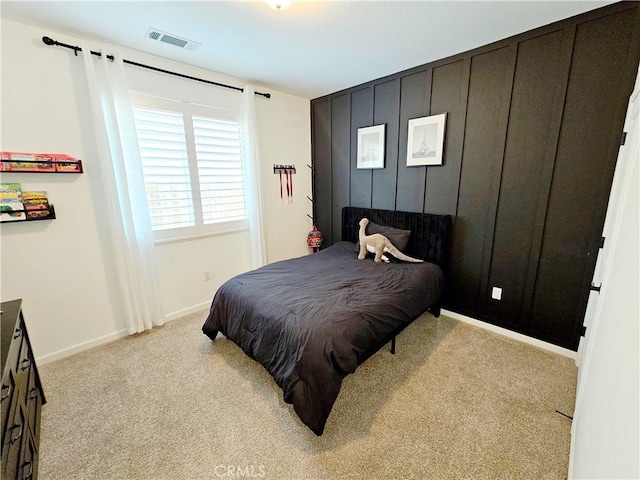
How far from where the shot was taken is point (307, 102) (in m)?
3.86

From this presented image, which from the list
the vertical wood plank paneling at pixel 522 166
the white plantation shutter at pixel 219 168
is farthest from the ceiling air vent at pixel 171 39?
the vertical wood plank paneling at pixel 522 166

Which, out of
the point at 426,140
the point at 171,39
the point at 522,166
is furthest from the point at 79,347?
the point at 522,166

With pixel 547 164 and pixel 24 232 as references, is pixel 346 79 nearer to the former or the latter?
pixel 547 164

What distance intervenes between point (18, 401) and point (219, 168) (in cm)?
243

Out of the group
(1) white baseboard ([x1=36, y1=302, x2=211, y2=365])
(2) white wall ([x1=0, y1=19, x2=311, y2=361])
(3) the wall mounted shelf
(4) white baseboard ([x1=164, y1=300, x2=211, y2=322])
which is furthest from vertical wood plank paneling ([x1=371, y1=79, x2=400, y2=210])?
(3) the wall mounted shelf

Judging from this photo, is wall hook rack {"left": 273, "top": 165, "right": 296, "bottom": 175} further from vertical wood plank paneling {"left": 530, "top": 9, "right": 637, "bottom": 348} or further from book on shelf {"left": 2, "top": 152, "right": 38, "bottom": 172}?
vertical wood plank paneling {"left": 530, "top": 9, "right": 637, "bottom": 348}

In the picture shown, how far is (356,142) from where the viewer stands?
3.43 meters

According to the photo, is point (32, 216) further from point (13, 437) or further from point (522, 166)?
point (522, 166)

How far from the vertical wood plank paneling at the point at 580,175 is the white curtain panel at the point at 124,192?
11.5 feet

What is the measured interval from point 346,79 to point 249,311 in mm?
2723

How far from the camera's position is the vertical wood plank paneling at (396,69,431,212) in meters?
2.79

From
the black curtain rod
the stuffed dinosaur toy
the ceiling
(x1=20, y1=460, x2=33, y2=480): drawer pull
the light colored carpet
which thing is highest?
the ceiling

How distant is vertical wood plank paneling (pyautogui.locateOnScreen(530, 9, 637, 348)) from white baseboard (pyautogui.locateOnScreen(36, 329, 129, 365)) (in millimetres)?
3808

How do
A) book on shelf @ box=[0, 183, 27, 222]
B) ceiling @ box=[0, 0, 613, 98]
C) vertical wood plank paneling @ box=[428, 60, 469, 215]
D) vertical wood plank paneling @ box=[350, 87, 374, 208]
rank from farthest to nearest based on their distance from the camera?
vertical wood plank paneling @ box=[350, 87, 374, 208]
vertical wood plank paneling @ box=[428, 60, 469, 215]
book on shelf @ box=[0, 183, 27, 222]
ceiling @ box=[0, 0, 613, 98]
